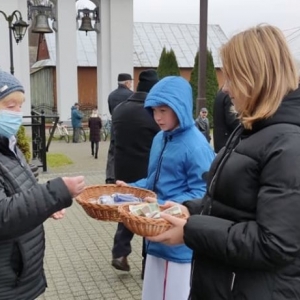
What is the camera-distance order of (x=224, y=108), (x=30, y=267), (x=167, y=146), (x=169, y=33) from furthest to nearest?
(x=169, y=33)
(x=224, y=108)
(x=167, y=146)
(x=30, y=267)

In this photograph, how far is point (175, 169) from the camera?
273cm

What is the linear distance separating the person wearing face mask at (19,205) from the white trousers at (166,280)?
2.49 feet

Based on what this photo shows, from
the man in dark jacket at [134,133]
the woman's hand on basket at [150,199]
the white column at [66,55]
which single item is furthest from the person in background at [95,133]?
the woman's hand on basket at [150,199]

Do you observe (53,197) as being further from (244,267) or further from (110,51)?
(110,51)

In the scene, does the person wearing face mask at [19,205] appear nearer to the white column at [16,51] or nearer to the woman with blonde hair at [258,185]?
the woman with blonde hair at [258,185]

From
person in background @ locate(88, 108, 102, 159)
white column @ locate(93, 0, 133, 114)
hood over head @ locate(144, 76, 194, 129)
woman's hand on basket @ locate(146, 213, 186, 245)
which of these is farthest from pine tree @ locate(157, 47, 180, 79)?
woman's hand on basket @ locate(146, 213, 186, 245)

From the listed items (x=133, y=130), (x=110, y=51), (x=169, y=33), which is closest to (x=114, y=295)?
(x=133, y=130)

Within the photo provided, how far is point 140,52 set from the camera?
31.1m

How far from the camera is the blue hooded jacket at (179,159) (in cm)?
270

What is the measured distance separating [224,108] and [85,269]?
8.19 ft

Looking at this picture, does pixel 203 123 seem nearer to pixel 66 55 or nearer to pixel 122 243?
pixel 122 243

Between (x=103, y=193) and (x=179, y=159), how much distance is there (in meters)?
0.52

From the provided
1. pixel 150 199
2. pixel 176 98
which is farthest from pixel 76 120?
pixel 150 199

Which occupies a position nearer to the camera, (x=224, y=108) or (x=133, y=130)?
(x=133, y=130)
